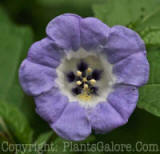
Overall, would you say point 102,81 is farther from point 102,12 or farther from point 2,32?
point 2,32

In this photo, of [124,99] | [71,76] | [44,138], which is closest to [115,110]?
[124,99]

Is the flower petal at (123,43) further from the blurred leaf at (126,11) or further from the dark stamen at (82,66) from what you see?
the blurred leaf at (126,11)

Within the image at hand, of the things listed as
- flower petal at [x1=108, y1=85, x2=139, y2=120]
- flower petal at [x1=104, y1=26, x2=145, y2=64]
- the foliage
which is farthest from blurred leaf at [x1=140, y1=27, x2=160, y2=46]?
flower petal at [x1=108, y1=85, x2=139, y2=120]

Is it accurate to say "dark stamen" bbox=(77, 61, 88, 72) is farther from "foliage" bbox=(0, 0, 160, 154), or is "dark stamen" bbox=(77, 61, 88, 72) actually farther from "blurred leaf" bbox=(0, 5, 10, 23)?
"blurred leaf" bbox=(0, 5, 10, 23)

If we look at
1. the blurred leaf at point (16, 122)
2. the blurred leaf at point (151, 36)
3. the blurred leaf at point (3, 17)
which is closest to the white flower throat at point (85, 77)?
the blurred leaf at point (151, 36)

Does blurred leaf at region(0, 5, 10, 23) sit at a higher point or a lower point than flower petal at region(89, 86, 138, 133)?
higher

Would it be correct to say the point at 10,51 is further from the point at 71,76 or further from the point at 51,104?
the point at 51,104
